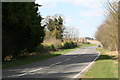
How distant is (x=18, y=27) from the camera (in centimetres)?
3031

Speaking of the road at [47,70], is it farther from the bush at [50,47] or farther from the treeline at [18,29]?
the bush at [50,47]

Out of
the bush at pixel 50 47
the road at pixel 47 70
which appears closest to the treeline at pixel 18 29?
the road at pixel 47 70

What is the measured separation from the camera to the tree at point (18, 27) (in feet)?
93.3

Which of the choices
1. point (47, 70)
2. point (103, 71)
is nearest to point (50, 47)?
point (47, 70)

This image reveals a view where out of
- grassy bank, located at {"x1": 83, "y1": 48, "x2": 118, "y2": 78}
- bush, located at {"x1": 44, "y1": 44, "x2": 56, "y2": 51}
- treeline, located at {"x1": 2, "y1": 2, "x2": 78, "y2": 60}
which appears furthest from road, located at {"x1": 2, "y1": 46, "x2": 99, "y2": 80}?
bush, located at {"x1": 44, "y1": 44, "x2": 56, "y2": 51}

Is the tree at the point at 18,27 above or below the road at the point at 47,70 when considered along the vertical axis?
above

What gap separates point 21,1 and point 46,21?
63.7 metres

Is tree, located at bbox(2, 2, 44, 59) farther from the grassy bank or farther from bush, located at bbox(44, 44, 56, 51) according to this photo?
bush, located at bbox(44, 44, 56, 51)

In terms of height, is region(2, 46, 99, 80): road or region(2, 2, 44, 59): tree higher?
region(2, 2, 44, 59): tree

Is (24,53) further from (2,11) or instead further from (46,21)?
(46,21)

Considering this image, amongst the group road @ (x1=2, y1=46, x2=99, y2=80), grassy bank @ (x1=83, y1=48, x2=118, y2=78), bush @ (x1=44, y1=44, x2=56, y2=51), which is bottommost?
road @ (x1=2, y1=46, x2=99, y2=80)

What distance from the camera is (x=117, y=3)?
21797 mm

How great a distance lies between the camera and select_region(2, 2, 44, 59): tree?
28.4 meters

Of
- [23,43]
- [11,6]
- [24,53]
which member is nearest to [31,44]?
[23,43]
